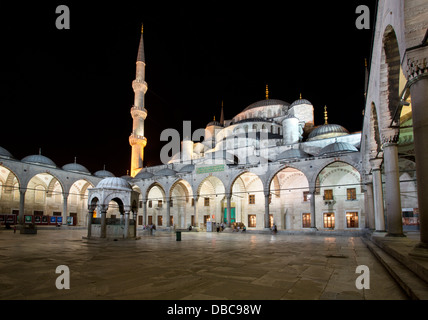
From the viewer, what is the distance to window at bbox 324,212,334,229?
2386 cm

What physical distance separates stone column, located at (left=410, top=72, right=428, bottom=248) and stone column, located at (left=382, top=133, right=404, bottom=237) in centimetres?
374

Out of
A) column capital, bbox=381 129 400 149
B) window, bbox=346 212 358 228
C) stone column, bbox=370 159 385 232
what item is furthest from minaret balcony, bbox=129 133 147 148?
column capital, bbox=381 129 400 149

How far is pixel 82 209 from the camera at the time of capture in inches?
1388

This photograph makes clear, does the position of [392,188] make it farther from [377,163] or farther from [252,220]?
[252,220]

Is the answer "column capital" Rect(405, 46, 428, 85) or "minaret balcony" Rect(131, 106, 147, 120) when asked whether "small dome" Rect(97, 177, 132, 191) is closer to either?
"column capital" Rect(405, 46, 428, 85)

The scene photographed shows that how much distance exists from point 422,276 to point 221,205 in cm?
2631

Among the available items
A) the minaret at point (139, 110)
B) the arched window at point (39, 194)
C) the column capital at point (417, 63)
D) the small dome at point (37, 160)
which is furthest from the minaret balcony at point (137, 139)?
the column capital at point (417, 63)

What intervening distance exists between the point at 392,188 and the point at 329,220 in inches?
689

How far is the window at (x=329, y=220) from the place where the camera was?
2386 cm

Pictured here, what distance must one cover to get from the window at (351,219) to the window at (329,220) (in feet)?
3.89

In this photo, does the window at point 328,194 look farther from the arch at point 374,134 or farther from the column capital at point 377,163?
the arch at point 374,134

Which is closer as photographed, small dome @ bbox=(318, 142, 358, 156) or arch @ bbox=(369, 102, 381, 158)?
arch @ bbox=(369, 102, 381, 158)

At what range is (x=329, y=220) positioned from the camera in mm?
24047
